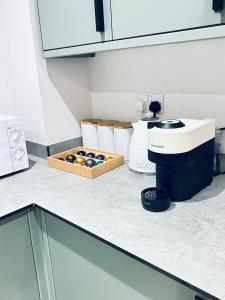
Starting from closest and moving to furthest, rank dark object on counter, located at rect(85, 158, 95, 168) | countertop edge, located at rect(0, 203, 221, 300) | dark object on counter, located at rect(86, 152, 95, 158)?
countertop edge, located at rect(0, 203, 221, 300), dark object on counter, located at rect(85, 158, 95, 168), dark object on counter, located at rect(86, 152, 95, 158)

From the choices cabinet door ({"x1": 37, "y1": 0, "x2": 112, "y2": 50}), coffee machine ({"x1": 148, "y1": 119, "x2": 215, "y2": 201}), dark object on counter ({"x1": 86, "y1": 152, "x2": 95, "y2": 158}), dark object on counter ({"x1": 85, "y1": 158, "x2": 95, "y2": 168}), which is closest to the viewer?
coffee machine ({"x1": 148, "y1": 119, "x2": 215, "y2": 201})

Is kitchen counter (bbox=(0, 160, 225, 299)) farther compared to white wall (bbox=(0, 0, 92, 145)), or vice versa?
white wall (bbox=(0, 0, 92, 145))

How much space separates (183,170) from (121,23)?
53cm

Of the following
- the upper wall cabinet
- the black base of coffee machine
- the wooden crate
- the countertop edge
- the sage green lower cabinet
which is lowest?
the sage green lower cabinet

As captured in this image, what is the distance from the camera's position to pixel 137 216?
0.93 m

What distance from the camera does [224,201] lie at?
0.98 meters

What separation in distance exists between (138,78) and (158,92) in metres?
0.13

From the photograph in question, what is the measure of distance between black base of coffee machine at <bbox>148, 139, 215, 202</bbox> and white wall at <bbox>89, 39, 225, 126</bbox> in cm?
24

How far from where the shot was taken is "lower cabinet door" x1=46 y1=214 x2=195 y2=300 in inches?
32.1

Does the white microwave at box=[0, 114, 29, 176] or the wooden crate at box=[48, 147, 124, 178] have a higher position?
the white microwave at box=[0, 114, 29, 176]

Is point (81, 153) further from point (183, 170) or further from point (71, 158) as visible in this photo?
point (183, 170)

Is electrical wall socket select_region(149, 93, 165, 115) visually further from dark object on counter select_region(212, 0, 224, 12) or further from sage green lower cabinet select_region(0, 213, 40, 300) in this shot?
sage green lower cabinet select_region(0, 213, 40, 300)

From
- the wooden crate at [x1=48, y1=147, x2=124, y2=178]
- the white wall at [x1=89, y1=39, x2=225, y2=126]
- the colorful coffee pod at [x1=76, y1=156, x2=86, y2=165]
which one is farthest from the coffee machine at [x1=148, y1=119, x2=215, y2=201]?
the colorful coffee pod at [x1=76, y1=156, x2=86, y2=165]

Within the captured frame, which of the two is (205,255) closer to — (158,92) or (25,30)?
(158,92)
